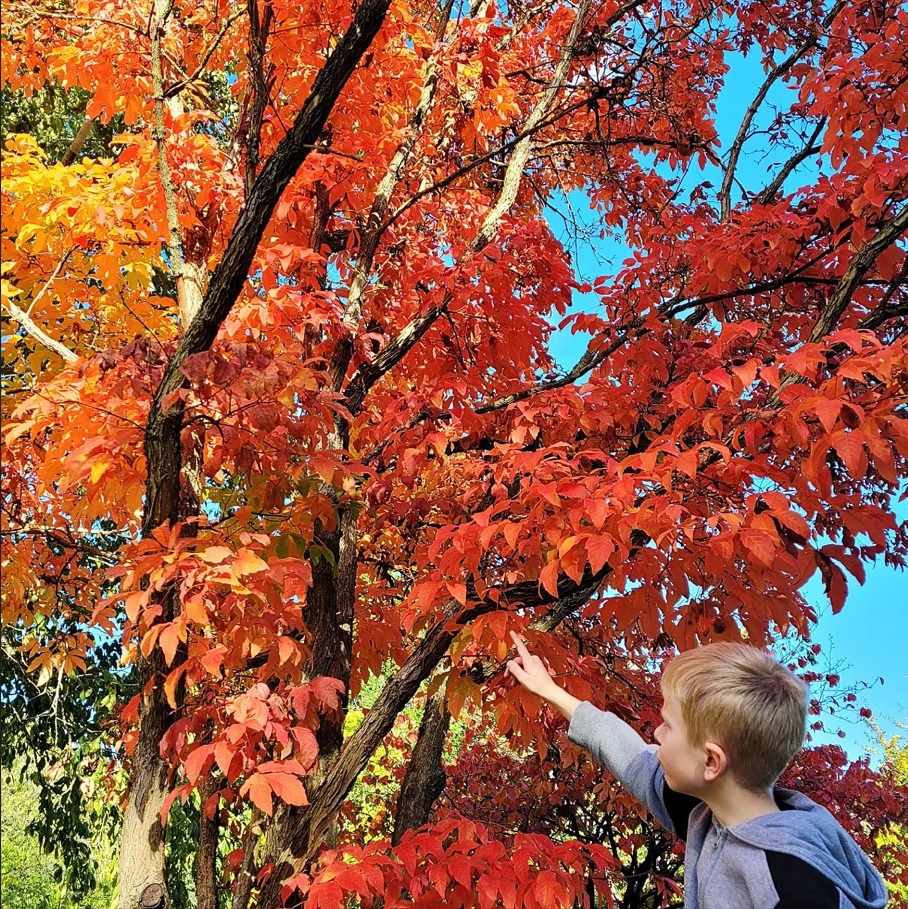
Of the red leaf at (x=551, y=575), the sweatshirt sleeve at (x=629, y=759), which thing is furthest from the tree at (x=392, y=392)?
the sweatshirt sleeve at (x=629, y=759)

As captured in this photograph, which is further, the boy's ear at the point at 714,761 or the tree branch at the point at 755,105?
the tree branch at the point at 755,105

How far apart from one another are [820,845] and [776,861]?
10 cm

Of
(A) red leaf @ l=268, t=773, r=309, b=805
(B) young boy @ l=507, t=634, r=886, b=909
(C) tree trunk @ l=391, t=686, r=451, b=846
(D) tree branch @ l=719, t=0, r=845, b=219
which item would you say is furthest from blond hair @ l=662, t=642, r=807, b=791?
(D) tree branch @ l=719, t=0, r=845, b=219

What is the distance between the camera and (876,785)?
559cm

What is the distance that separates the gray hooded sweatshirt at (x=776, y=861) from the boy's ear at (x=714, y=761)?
10 cm

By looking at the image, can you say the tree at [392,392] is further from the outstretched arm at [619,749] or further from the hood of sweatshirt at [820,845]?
the hood of sweatshirt at [820,845]

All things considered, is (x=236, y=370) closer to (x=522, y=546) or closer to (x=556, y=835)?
(x=522, y=546)

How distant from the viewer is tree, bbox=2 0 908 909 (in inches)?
86.3

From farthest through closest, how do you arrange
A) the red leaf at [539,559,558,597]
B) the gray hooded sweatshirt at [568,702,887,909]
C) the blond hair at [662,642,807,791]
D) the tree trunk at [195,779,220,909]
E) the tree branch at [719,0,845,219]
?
1. the tree branch at [719,0,845,219]
2. the tree trunk at [195,779,220,909]
3. the red leaf at [539,559,558,597]
4. the blond hair at [662,642,807,791]
5. the gray hooded sweatshirt at [568,702,887,909]

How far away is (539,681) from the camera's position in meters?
2.18

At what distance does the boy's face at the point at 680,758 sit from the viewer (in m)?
1.59

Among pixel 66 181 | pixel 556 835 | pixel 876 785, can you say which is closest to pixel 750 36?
pixel 66 181

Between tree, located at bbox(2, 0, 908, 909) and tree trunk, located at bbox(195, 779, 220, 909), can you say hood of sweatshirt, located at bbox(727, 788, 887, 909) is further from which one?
tree trunk, located at bbox(195, 779, 220, 909)

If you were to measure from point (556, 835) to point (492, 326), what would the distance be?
374cm
